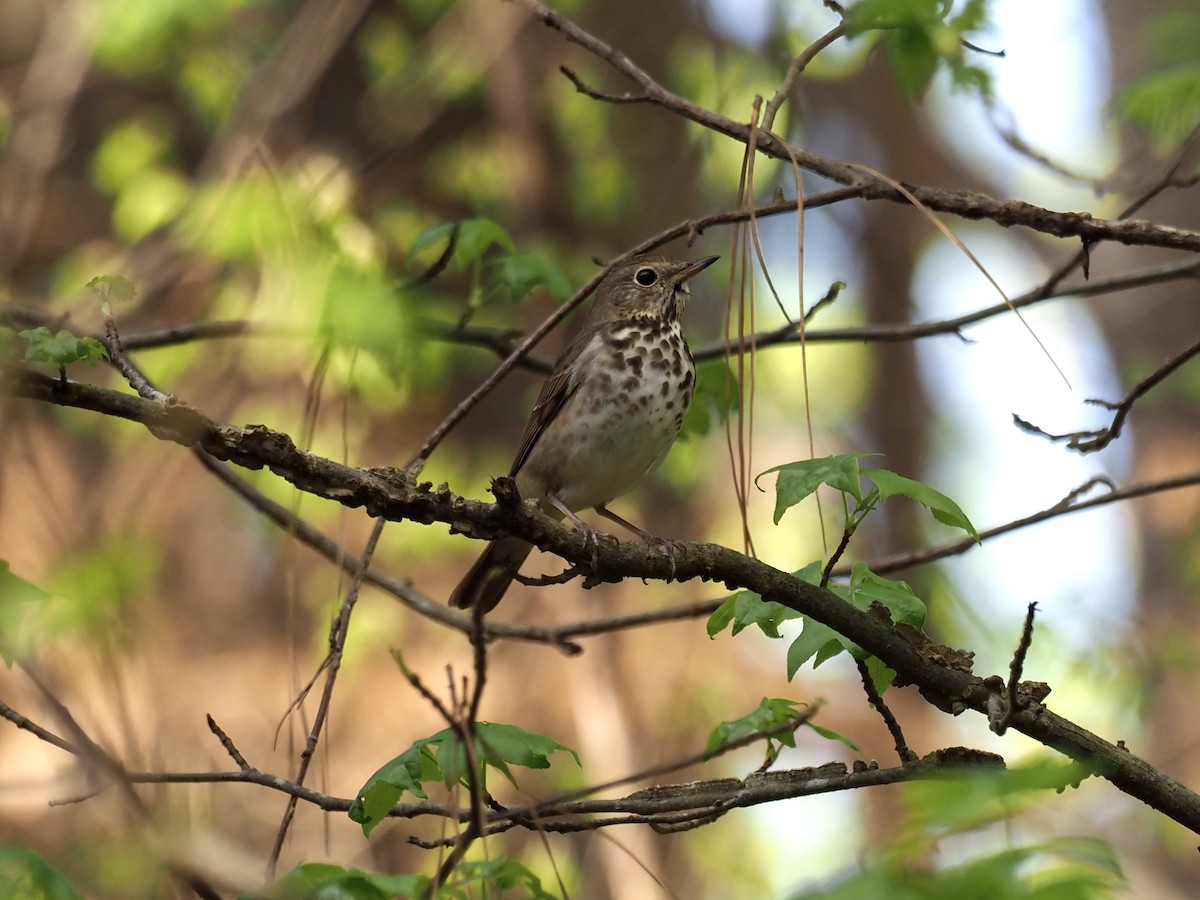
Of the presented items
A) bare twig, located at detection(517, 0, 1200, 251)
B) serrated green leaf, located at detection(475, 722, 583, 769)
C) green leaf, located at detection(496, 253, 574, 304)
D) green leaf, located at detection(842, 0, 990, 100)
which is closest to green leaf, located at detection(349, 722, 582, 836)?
serrated green leaf, located at detection(475, 722, 583, 769)

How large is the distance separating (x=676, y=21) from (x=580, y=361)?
13.5ft

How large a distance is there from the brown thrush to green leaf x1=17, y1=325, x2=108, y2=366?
5.58 feet

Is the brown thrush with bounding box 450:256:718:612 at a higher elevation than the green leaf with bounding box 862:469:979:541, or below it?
higher

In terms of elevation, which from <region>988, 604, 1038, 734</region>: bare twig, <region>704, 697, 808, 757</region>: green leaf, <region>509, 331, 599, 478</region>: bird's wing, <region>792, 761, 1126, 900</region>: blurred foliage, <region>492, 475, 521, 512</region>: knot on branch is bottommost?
<region>792, 761, 1126, 900</region>: blurred foliage

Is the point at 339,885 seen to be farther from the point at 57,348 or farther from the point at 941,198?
the point at 941,198

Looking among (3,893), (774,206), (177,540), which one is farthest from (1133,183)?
(177,540)

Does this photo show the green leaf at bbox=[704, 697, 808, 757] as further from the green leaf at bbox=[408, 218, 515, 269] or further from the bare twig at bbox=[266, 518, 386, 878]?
the green leaf at bbox=[408, 218, 515, 269]

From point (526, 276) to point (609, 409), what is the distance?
1.95ft

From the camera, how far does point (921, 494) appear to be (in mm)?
2209

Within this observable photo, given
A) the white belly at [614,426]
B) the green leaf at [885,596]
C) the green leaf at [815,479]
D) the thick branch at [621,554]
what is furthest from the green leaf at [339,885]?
the white belly at [614,426]

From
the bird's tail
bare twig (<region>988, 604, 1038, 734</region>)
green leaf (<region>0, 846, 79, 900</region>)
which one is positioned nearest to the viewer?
green leaf (<region>0, 846, 79, 900</region>)

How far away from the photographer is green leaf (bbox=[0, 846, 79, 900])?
5.92ft

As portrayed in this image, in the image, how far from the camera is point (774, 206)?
2.73 metres

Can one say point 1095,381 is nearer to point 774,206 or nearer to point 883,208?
point 883,208
